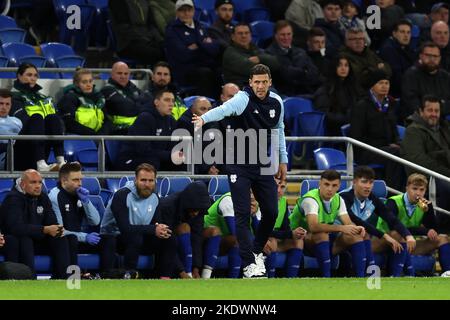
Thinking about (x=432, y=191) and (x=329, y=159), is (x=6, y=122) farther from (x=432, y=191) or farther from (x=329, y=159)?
(x=432, y=191)

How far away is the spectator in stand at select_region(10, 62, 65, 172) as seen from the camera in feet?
52.3

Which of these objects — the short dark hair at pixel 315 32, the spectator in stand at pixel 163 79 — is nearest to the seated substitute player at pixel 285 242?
the spectator in stand at pixel 163 79

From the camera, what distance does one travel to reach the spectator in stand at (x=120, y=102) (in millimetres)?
17047

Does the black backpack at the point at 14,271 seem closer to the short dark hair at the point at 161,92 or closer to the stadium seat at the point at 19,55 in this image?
the short dark hair at the point at 161,92

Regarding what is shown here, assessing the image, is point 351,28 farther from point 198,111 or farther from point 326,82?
point 198,111

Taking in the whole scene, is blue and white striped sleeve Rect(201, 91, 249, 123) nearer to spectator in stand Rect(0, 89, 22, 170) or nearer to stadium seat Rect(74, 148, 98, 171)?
spectator in stand Rect(0, 89, 22, 170)

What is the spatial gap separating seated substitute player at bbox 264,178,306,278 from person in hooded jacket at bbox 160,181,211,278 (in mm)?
735

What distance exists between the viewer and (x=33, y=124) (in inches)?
629

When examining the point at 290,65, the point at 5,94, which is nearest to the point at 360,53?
the point at 290,65

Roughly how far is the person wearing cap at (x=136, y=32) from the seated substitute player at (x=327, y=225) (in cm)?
442

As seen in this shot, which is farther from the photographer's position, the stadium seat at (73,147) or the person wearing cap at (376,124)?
the person wearing cap at (376,124)

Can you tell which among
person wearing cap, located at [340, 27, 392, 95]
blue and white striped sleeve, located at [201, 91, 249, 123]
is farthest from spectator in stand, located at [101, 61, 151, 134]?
blue and white striped sleeve, located at [201, 91, 249, 123]

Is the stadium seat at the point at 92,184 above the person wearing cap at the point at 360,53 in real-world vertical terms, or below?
below

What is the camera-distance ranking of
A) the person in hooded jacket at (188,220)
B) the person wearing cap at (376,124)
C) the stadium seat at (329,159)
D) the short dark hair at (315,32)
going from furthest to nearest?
the short dark hair at (315,32)
the person wearing cap at (376,124)
the stadium seat at (329,159)
the person in hooded jacket at (188,220)
